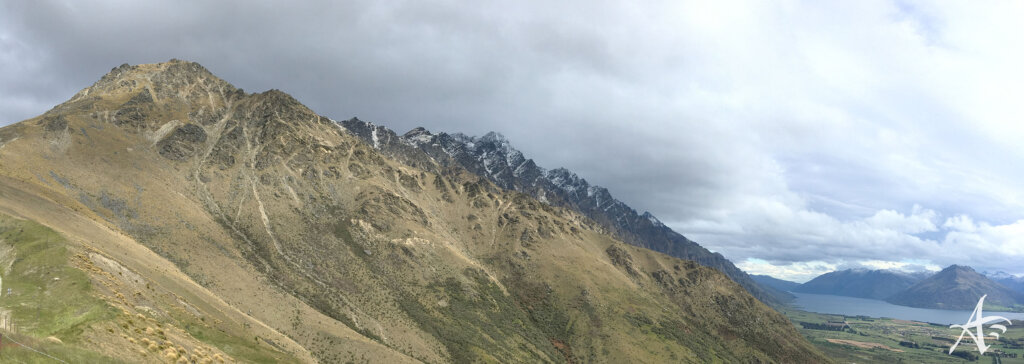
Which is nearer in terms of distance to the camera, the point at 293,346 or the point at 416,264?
the point at 293,346

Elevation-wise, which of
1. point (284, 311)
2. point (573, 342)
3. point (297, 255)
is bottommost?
point (573, 342)

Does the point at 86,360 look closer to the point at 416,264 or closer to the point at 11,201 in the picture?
the point at 11,201

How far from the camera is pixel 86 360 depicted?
33031 mm

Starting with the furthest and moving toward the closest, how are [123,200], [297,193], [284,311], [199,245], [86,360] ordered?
[297,193]
[123,200]
[199,245]
[284,311]
[86,360]

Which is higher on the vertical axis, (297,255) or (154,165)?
(154,165)

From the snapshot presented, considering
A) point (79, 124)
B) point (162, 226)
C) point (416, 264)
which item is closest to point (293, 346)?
point (162, 226)

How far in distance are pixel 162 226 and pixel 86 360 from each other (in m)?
127

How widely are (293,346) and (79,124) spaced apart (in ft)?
574

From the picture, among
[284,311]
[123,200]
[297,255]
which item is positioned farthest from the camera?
[297,255]

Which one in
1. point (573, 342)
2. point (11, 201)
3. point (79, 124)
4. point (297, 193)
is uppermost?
point (79, 124)

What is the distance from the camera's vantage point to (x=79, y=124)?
179 m

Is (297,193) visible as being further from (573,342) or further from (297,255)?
(573,342)

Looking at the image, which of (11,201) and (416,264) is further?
(416,264)

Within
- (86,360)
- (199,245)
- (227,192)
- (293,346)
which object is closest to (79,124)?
(227,192)
